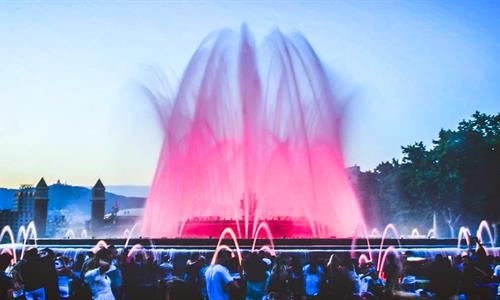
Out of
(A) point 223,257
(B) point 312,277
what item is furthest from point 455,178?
(A) point 223,257

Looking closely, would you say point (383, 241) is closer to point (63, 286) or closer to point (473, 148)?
point (63, 286)

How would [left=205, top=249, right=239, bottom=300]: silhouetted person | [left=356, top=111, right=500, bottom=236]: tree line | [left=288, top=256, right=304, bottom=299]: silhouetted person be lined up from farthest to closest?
[left=356, top=111, right=500, bottom=236]: tree line < [left=288, top=256, right=304, bottom=299]: silhouetted person < [left=205, top=249, right=239, bottom=300]: silhouetted person

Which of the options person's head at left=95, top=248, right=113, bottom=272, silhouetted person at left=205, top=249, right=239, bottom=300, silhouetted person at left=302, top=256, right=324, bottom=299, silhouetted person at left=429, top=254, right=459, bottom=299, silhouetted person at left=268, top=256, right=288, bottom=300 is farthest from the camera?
silhouetted person at left=302, top=256, right=324, bottom=299

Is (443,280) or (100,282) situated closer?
(443,280)

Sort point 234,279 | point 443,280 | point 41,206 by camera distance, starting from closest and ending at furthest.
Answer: point 443,280 → point 234,279 → point 41,206

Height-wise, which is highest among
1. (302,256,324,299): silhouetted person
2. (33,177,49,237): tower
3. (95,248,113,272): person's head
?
(33,177,49,237): tower

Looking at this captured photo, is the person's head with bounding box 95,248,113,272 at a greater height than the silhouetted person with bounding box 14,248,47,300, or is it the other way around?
the person's head with bounding box 95,248,113,272

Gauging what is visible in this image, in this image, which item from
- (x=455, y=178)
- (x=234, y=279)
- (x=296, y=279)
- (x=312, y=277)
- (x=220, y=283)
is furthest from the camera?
(x=455, y=178)

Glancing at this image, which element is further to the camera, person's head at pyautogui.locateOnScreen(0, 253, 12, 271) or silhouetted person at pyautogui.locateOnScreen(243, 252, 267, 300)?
silhouetted person at pyautogui.locateOnScreen(243, 252, 267, 300)

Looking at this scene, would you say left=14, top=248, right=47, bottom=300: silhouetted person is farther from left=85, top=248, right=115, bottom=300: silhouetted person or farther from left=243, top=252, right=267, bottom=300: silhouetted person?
left=243, top=252, right=267, bottom=300: silhouetted person

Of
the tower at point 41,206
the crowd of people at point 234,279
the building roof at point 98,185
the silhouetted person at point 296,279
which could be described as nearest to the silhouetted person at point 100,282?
the crowd of people at point 234,279

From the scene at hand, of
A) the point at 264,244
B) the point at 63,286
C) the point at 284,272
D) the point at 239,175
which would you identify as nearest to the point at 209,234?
the point at 239,175

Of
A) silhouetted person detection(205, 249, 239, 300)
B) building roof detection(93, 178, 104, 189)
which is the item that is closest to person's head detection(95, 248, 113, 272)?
silhouetted person detection(205, 249, 239, 300)

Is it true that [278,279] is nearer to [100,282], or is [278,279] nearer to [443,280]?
[443,280]
